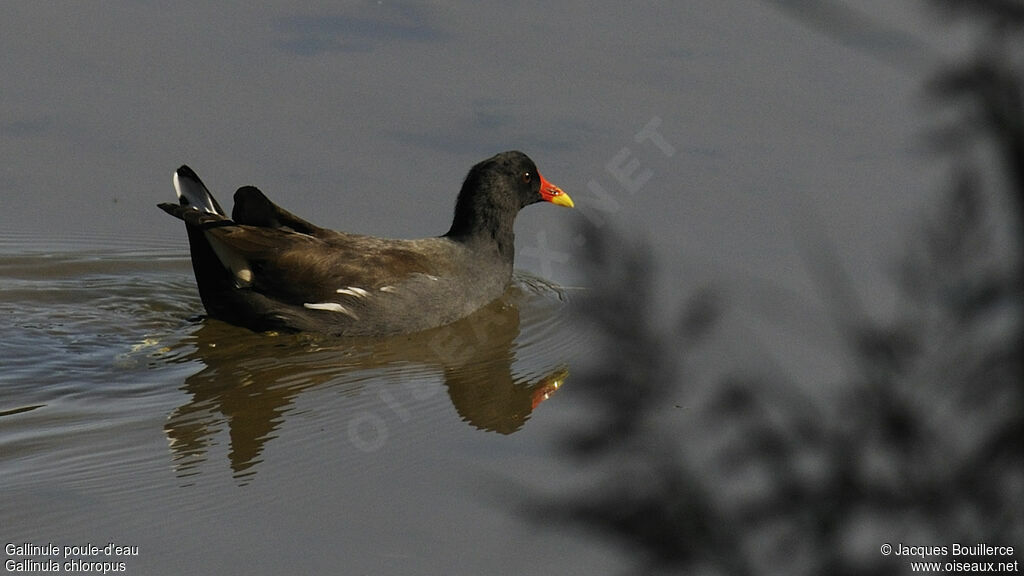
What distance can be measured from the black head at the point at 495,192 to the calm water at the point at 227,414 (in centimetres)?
55

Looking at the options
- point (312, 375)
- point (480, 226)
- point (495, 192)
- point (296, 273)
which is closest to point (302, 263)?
point (296, 273)

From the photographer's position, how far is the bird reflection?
19.2 ft

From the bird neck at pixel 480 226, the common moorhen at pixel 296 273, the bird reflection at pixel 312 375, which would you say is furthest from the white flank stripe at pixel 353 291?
the bird neck at pixel 480 226

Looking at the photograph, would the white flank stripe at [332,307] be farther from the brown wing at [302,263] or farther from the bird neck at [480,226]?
the bird neck at [480,226]

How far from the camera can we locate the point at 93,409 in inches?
237

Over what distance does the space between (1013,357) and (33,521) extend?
4166 millimetres

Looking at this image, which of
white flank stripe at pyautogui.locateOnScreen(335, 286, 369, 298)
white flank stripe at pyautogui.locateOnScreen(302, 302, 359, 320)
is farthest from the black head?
white flank stripe at pyautogui.locateOnScreen(302, 302, 359, 320)

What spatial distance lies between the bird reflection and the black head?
0.56 meters

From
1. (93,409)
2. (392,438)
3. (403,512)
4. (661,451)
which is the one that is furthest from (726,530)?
(93,409)

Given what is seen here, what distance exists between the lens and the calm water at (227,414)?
4598mm

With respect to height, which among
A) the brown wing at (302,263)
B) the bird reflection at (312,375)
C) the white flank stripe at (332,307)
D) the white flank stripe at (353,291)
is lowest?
the bird reflection at (312,375)

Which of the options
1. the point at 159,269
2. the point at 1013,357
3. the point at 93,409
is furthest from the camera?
the point at 159,269

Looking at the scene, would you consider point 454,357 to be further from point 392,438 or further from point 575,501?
point 575,501

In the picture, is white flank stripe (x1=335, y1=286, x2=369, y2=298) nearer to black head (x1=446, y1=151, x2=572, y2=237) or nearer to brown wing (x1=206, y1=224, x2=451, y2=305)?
brown wing (x1=206, y1=224, x2=451, y2=305)
